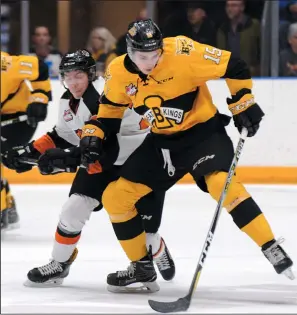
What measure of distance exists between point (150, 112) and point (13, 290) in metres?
0.73

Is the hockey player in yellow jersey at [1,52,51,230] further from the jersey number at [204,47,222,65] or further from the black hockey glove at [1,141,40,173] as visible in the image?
the jersey number at [204,47,222,65]

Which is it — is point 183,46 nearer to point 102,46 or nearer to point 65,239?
point 65,239

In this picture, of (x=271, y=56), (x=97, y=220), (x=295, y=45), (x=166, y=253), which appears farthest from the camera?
(x=271, y=56)

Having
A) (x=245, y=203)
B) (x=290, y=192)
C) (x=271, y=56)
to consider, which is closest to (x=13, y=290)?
(x=245, y=203)

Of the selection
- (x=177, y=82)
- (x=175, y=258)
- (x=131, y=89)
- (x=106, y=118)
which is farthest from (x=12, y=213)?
(x=177, y=82)

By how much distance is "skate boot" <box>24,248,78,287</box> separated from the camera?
335 cm

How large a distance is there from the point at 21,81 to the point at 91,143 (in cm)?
153

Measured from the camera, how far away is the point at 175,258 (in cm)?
364

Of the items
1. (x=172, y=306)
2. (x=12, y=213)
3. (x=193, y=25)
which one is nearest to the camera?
(x=172, y=306)

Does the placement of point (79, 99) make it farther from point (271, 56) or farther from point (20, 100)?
point (271, 56)

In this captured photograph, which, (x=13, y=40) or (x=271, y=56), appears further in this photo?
(x=271, y=56)

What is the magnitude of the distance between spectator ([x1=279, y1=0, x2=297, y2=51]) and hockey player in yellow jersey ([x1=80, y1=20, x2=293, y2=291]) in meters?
1.64

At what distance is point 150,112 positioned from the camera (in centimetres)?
315

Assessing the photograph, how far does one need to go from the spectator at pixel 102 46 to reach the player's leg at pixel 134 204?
0.80 metres
